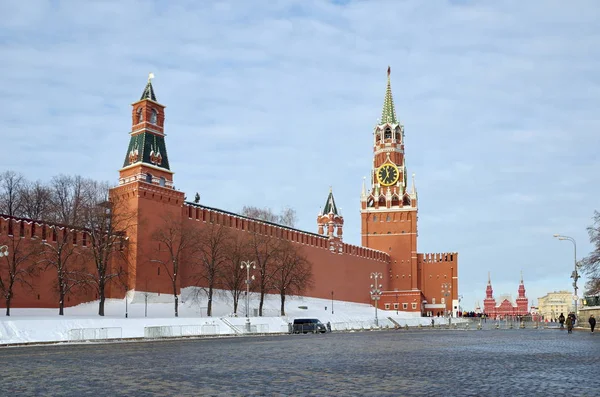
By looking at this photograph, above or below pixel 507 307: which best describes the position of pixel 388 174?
above

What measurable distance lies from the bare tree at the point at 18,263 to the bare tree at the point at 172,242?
9.93 metres

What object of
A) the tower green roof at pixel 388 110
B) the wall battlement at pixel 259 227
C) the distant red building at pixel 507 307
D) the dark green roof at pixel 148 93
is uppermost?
the tower green roof at pixel 388 110

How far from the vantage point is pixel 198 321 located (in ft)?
139

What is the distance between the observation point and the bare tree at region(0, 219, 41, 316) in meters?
43.0

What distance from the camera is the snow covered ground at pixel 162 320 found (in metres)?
31.6

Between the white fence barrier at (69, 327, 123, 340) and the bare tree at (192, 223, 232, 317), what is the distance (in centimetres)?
1917

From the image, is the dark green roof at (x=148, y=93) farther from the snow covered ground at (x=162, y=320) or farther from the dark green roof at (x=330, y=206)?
the dark green roof at (x=330, y=206)

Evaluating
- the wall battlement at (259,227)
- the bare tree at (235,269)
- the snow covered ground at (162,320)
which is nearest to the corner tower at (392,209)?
the wall battlement at (259,227)

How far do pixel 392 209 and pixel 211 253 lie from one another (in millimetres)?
42653

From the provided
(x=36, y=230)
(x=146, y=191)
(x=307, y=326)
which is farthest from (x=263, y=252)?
(x=36, y=230)

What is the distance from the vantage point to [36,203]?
60781 millimetres

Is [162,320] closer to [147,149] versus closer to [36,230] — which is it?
[36,230]

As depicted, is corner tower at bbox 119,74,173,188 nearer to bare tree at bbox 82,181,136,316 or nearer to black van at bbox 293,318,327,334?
bare tree at bbox 82,181,136,316

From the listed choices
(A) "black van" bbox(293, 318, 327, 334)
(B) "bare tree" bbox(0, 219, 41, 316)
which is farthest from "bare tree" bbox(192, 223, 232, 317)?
(B) "bare tree" bbox(0, 219, 41, 316)
